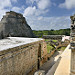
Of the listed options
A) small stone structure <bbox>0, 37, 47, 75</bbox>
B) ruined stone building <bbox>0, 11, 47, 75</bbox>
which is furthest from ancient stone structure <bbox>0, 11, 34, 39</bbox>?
small stone structure <bbox>0, 37, 47, 75</bbox>

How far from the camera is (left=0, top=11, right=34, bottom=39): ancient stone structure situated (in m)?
11.4

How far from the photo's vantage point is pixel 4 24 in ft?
38.1

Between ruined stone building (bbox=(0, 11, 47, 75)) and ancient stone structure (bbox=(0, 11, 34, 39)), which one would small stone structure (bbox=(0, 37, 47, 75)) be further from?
ancient stone structure (bbox=(0, 11, 34, 39))

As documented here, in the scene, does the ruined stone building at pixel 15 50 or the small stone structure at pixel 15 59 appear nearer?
→ the small stone structure at pixel 15 59

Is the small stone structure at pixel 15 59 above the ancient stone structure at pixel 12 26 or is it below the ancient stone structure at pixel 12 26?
below

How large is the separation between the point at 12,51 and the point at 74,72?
431 centimetres

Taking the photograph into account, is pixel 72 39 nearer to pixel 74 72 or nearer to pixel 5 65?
pixel 74 72

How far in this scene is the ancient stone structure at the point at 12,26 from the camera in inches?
448

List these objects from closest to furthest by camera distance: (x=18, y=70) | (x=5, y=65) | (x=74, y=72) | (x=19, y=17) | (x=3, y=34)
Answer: (x=5, y=65) < (x=74, y=72) < (x=18, y=70) < (x=3, y=34) < (x=19, y=17)

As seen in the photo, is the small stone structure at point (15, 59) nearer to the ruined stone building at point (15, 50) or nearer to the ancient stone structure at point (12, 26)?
the ruined stone building at point (15, 50)

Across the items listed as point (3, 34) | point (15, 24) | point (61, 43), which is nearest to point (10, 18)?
point (15, 24)

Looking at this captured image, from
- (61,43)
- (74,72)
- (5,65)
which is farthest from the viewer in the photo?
(61,43)

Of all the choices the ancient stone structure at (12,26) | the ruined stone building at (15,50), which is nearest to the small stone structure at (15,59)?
the ruined stone building at (15,50)

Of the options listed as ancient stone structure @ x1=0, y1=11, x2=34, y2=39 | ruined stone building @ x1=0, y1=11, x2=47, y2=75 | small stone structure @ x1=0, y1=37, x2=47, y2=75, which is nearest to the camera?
small stone structure @ x1=0, y1=37, x2=47, y2=75
